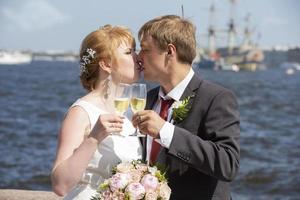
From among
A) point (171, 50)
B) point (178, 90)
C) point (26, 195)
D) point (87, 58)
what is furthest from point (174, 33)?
point (26, 195)

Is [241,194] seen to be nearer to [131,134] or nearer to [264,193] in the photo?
[264,193]

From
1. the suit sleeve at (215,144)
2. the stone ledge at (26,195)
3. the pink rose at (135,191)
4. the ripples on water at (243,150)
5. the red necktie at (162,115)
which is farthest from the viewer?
the ripples on water at (243,150)

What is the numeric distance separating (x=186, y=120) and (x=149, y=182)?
470mm

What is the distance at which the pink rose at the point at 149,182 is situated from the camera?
136 inches

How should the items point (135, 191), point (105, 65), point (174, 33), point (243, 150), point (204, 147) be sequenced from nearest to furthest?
1. point (135, 191)
2. point (204, 147)
3. point (174, 33)
4. point (105, 65)
5. point (243, 150)

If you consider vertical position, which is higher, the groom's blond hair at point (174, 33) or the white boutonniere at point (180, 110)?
the groom's blond hair at point (174, 33)

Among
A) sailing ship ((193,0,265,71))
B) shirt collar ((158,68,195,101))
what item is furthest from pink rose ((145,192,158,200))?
sailing ship ((193,0,265,71))

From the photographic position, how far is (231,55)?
6344 inches

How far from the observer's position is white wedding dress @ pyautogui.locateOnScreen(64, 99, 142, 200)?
3859mm

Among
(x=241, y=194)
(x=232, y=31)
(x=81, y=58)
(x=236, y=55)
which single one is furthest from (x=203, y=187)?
(x=232, y=31)

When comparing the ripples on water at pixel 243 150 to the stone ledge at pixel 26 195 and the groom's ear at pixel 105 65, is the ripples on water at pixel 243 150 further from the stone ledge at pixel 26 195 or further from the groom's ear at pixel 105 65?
the groom's ear at pixel 105 65

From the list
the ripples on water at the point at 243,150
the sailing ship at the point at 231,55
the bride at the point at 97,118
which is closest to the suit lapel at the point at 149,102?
the bride at the point at 97,118

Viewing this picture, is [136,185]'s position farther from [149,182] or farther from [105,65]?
[105,65]

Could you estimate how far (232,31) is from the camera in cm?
17012
